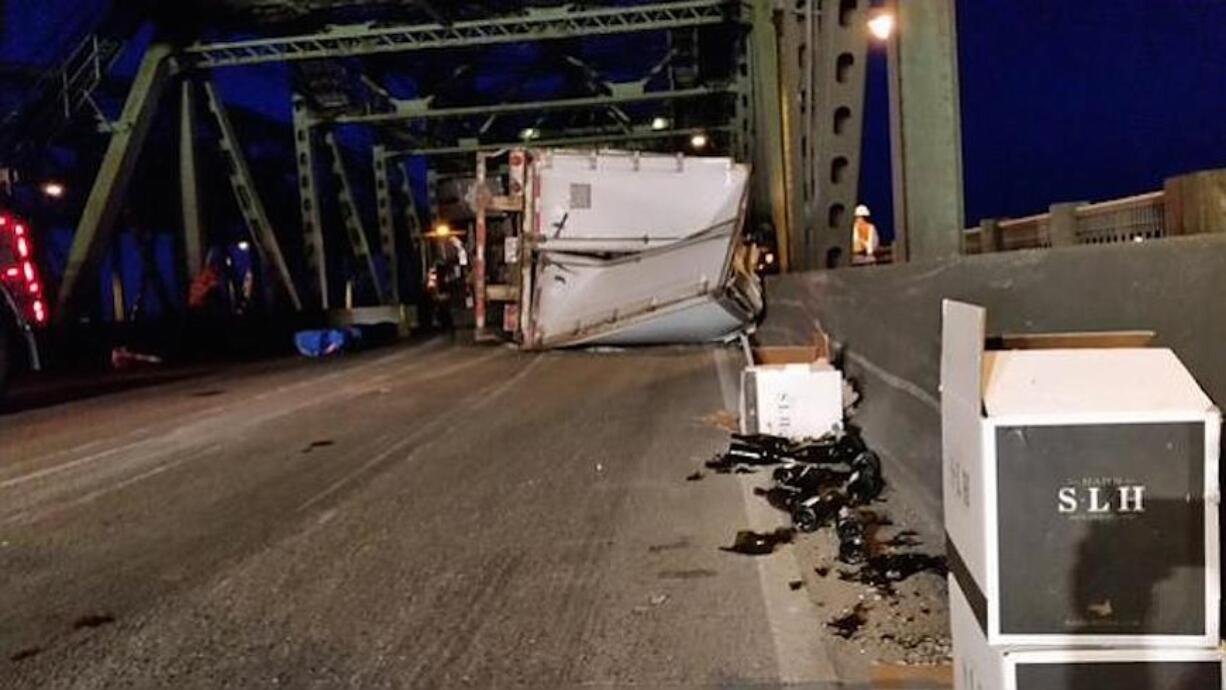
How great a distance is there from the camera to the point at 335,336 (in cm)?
2177

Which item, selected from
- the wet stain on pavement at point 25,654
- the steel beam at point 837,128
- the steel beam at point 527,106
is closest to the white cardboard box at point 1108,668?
the wet stain on pavement at point 25,654

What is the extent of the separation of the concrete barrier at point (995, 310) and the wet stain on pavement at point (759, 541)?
694mm

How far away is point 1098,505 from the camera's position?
2.23 m

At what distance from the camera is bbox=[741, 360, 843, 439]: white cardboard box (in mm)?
7148

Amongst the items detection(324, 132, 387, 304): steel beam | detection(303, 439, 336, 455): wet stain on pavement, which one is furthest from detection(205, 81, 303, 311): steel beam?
detection(303, 439, 336, 455): wet stain on pavement

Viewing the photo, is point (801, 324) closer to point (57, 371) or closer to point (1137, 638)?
point (1137, 638)

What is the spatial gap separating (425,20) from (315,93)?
597cm

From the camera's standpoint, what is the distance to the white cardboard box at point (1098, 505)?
2.19 meters

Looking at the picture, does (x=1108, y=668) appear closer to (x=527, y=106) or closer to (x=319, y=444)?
(x=319, y=444)

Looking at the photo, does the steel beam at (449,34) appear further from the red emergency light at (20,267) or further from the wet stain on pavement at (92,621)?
the wet stain on pavement at (92,621)

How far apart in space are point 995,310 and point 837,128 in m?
6.31

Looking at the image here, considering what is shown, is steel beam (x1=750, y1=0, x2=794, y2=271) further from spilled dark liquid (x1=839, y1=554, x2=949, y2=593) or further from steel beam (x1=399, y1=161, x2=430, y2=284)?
steel beam (x1=399, y1=161, x2=430, y2=284)

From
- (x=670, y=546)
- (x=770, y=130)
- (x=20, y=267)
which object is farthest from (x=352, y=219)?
(x=670, y=546)

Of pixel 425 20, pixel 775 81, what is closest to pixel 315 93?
pixel 425 20
